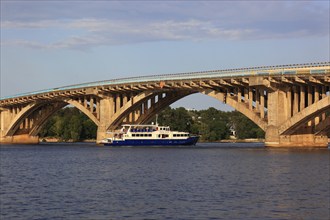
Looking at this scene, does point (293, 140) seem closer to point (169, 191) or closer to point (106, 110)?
point (106, 110)

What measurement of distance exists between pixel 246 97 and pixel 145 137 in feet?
90.8

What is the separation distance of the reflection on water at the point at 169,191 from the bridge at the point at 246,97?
2242 centimetres

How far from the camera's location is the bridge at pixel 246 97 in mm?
85625

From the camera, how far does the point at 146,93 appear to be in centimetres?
11400

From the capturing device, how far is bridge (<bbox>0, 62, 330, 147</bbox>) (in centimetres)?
8562

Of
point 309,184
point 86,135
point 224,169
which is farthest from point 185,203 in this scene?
point 86,135

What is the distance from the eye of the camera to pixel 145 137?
118438mm

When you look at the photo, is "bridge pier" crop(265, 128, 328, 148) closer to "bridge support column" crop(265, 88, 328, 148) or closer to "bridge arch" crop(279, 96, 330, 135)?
"bridge support column" crop(265, 88, 328, 148)

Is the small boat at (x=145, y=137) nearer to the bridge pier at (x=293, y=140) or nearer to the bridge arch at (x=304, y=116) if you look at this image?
the bridge pier at (x=293, y=140)

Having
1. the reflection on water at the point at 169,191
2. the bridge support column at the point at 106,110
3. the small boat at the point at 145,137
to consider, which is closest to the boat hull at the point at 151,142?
the small boat at the point at 145,137

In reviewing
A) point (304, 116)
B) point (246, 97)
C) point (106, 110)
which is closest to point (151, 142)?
point (106, 110)

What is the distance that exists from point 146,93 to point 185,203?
77.5m

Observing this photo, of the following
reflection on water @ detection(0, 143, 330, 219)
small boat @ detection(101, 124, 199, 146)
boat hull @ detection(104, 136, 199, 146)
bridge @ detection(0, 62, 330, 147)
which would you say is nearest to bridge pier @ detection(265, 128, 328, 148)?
bridge @ detection(0, 62, 330, 147)

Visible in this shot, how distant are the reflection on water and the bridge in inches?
883
